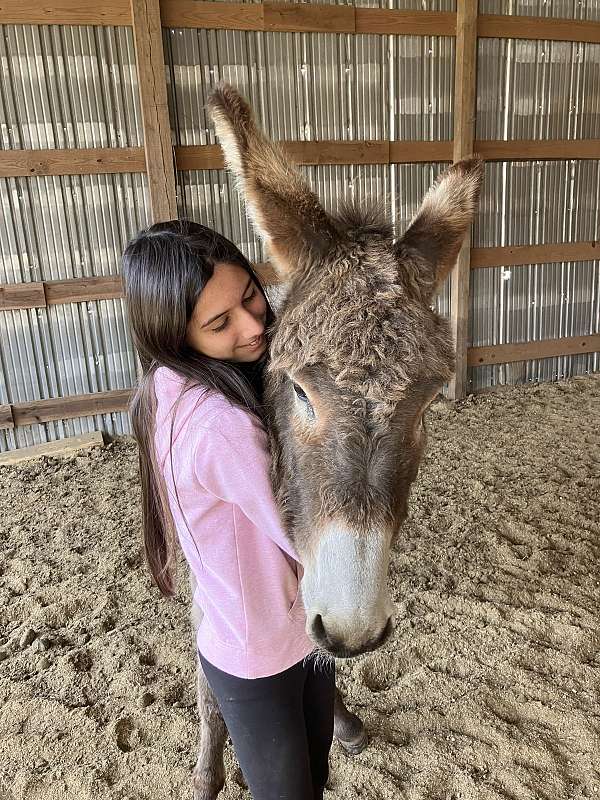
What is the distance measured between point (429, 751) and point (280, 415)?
6.39 ft

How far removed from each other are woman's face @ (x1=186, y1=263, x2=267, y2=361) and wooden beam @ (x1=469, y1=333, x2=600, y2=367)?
20.1 ft

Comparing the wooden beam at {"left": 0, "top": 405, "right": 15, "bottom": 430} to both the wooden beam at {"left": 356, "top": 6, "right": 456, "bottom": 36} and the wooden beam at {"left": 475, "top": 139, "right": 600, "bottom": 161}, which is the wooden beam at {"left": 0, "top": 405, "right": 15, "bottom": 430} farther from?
the wooden beam at {"left": 475, "top": 139, "right": 600, "bottom": 161}

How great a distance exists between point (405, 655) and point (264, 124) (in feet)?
17.6

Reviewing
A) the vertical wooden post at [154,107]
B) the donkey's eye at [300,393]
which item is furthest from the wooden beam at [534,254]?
the donkey's eye at [300,393]

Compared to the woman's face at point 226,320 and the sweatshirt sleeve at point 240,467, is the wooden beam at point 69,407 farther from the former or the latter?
the sweatshirt sleeve at point 240,467

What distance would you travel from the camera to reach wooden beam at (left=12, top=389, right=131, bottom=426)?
18.9ft

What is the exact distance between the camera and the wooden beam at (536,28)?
6.32 m

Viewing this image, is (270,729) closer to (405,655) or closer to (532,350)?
(405,655)

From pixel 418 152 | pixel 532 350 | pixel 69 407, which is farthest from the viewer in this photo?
pixel 532 350

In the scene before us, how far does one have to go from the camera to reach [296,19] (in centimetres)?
571

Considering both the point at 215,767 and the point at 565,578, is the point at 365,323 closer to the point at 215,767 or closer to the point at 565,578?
the point at 215,767

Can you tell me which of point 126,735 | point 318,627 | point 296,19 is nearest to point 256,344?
point 318,627

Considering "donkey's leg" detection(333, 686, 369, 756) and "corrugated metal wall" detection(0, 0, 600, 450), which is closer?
"donkey's leg" detection(333, 686, 369, 756)

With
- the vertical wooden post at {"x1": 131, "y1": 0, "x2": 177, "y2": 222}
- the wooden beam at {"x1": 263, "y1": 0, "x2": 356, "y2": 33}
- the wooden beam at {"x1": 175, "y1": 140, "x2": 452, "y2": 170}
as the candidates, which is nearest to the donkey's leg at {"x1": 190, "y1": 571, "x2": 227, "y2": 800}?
the vertical wooden post at {"x1": 131, "y1": 0, "x2": 177, "y2": 222}
